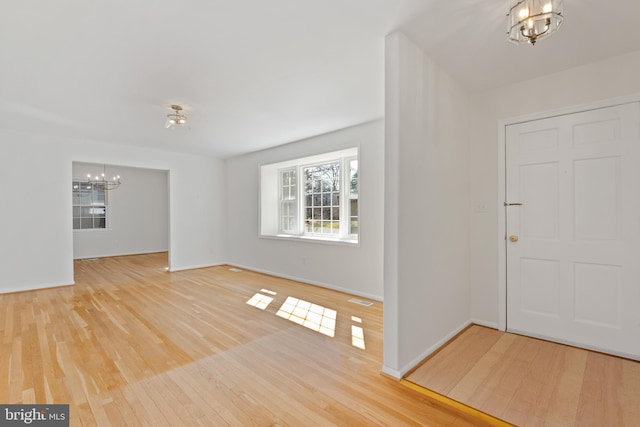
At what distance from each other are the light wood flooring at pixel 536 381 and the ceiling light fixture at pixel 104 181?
908 centimetres

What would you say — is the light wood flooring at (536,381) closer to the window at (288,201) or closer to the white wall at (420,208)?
the white wall at (420,208)

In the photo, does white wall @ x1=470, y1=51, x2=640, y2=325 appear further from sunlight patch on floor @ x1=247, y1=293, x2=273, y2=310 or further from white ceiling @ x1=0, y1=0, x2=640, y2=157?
sunlight patch on floor @ x1=247, y1=293, x2=273, y2=310

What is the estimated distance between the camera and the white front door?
243cm

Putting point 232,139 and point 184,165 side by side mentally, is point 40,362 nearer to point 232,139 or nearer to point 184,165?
point 232,139

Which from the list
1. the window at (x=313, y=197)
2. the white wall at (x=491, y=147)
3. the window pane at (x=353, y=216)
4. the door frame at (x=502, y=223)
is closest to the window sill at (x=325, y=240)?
the window at (x=313, y=197)

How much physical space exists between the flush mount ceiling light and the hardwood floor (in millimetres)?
2281

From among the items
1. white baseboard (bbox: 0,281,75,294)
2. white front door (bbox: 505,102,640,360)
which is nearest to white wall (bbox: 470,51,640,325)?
white front door (bbox: 505,102,640,360)

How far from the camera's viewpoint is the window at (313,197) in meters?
4.77

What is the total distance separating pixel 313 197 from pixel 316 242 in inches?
37.8

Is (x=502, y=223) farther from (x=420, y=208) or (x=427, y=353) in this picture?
(x=427, y=353)

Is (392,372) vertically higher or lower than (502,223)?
lower

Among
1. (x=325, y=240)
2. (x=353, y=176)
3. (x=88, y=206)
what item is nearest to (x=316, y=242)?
(x=325, y=240)

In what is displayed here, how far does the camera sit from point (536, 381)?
2.10 m

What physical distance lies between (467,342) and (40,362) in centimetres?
368
